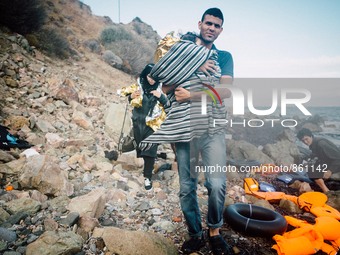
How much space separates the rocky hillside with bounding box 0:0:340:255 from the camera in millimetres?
2445

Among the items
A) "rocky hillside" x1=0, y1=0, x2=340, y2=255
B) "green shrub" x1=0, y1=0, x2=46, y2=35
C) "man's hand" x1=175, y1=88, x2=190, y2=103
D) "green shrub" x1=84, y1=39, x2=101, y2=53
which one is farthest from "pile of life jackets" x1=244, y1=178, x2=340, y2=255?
"green shrub" x1=84, y1=39, x2=101, y2=53

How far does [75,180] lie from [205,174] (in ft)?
8.41

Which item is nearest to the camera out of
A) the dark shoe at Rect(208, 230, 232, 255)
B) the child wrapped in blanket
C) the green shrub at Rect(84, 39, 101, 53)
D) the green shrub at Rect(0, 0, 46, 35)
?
the child wrapped in blanket

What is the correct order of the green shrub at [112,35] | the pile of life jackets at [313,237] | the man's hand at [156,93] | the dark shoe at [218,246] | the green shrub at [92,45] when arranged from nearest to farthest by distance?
1. the dark shoe at [218,246]
2. the pile of life jackets at [313,237]
3. the man's hand at [156,93]
4. the green shrub at [92,45]
5. the green shrub at [112,35]

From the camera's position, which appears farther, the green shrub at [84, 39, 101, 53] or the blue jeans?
the green shrub at [84, 39, 101, 53]

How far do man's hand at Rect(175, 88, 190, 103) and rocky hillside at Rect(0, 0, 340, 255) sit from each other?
4.61 ft

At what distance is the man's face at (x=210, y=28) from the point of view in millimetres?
2432

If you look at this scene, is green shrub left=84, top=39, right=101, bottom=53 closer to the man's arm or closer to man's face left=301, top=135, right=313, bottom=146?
man's face left=301, top=135, right=313, bottom=146

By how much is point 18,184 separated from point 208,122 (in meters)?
2.75

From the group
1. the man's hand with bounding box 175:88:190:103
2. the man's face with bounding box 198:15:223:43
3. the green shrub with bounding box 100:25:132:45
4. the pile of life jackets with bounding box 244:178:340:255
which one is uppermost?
the green shrub with bounding box 100:25:132:45

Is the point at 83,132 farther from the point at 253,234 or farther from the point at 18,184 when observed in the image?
the point at 253,234

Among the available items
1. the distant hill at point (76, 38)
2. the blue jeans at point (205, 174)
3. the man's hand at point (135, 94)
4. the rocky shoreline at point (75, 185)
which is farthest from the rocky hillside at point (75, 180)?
the man's hand at point (135, 94)

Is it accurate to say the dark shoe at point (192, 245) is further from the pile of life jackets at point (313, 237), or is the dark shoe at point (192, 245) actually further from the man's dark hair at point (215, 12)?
the man's dark hair at point (215, 12)

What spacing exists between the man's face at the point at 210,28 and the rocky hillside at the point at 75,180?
208 cm
